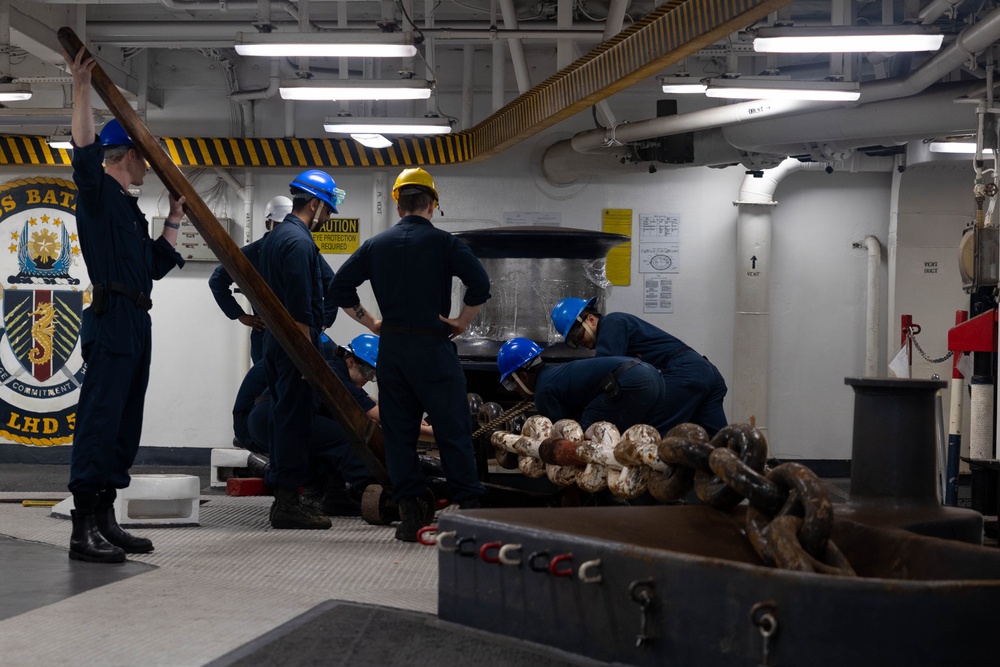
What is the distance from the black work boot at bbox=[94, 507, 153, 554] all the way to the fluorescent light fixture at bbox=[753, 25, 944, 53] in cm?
404

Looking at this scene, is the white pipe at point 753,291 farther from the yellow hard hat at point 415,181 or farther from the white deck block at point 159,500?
the white deck block at point 159,500

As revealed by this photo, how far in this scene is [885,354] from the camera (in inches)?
396

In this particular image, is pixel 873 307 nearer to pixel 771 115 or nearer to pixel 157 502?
pixel 771 115

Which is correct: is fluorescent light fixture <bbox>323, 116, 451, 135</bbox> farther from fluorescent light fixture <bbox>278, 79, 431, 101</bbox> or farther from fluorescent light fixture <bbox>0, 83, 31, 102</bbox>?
fluorescent light fixture <bbox>0, 83, 31, 102</bbox>

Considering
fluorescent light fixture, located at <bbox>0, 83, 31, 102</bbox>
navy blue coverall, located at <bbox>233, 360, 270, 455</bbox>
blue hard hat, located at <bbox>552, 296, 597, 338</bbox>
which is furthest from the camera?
fluorescent light fixture, located at <bbox>0, 83, 31, 102</bbox>

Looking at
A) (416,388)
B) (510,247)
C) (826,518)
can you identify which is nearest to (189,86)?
(510,247)

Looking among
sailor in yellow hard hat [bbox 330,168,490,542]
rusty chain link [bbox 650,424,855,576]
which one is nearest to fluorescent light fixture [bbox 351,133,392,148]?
sailor in yellow hard hat [bbox 330,168,490,542]

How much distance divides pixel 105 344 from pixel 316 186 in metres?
1.76

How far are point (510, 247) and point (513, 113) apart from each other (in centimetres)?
139

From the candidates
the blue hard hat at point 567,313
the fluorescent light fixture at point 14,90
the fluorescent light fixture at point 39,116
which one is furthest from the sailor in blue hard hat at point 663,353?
the fluorescent light fixture at point 39,116

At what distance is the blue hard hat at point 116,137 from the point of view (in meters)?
4.69

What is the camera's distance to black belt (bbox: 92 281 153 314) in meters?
4.38

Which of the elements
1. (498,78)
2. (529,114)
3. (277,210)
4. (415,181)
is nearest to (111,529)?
(415,181)

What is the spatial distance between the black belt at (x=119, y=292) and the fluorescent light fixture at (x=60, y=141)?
578 centimetres
